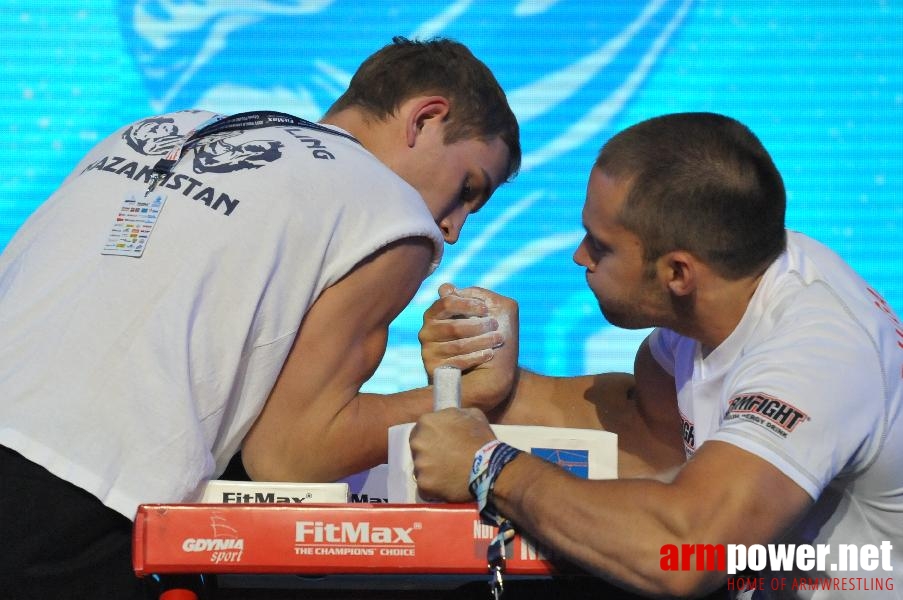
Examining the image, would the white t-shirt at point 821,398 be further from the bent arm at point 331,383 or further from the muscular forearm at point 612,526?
the bent arm at point 331,383

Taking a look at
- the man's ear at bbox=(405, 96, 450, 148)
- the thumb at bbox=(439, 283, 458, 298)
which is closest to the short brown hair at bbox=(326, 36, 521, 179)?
the man's ear at bbox=(405, 96, 450, 148)

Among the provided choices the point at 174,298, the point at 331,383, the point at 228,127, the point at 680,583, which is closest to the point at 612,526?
the point at 680,583

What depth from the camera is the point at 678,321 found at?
1.74 metres

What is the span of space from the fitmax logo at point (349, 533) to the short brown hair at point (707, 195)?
67 cm

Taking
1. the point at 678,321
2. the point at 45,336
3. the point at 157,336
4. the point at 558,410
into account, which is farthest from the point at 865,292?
the point at 45,336

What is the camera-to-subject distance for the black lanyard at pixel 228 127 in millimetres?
1564

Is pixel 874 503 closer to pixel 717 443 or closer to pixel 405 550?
pixel 717 443

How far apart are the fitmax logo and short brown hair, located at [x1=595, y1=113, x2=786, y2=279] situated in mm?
667

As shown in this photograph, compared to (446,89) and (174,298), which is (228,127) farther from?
(446,89)

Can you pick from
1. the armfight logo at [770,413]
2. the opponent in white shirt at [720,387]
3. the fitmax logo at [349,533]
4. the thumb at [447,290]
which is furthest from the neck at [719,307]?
the fitmax logo at [349,533]

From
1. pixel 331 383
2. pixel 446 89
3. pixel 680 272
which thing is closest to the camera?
pixel 331 383

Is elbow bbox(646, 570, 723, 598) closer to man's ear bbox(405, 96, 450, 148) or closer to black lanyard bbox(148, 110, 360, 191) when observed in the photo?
black lanyard bbox(148, 110, 360, 191)

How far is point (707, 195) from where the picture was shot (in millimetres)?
1586

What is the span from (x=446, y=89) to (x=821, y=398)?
1022mm
